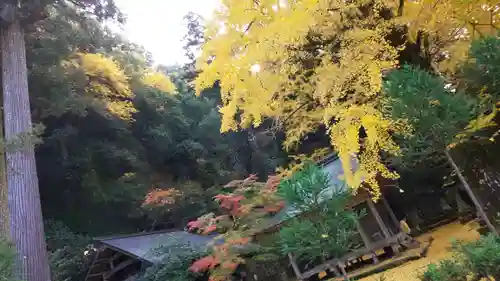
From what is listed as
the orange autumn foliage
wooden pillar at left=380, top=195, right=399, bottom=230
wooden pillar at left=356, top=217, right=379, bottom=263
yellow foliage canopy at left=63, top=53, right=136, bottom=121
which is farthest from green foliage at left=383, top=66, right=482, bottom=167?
yellow foliage canopy at left=63, top=53, right=136, bottom=121

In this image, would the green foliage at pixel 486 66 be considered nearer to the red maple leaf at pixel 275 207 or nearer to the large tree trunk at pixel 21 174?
the red maple leaf at pixel 275 207

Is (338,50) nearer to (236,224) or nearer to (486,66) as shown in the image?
(486,66)

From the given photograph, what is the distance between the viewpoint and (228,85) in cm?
550

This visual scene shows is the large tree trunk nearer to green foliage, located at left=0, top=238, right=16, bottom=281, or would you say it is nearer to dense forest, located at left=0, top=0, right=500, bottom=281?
dense forest, located at left=0, top=0, right=500, bottom=281

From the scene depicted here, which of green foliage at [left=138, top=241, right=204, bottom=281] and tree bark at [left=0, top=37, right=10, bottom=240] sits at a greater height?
tree bark at [left=0, top=37, right=10, bottom=240]

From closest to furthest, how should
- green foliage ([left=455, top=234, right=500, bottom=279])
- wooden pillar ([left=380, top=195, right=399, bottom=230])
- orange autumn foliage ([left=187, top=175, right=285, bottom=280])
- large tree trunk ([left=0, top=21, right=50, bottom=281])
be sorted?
green foliage ([left=455, top=234, right=500, bottom=279]) < large tree trunk ([left=0, top=21, right=50, bottom=281]) < orange autumn foliage ([left=187, top=175, right=285, bottom=280]) < wooden pillar ([left=380, top=195, right=399, bottom=230])

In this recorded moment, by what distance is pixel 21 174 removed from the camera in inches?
278

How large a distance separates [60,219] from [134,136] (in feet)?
14.5

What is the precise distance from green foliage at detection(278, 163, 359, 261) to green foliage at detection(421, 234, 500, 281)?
3.23 ft

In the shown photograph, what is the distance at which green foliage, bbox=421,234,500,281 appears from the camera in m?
3.35

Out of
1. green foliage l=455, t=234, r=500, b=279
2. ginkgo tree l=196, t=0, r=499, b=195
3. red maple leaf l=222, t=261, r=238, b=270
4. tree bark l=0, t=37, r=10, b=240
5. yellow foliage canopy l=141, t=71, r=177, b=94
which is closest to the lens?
green foliage l=455, t=234, r=500, b=279

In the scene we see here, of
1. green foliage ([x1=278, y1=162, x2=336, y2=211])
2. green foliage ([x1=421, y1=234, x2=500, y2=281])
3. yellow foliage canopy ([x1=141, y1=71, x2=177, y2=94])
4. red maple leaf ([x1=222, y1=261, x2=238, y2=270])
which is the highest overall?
yellow foliage canopy ([x1=141, y1=71, x2=177, y2=94])

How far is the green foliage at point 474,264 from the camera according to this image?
3350 millimetres

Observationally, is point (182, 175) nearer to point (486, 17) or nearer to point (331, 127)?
point (331, 127)
